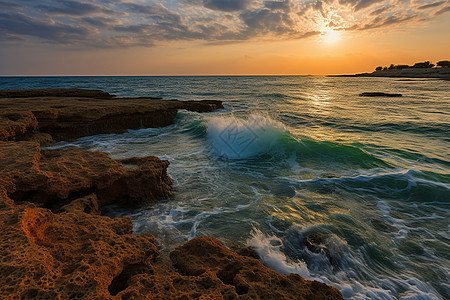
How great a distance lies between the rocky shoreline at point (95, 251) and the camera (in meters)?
2.20

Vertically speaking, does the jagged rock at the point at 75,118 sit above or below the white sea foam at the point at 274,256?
above

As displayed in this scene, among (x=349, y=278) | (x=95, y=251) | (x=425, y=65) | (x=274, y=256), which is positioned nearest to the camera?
(x=95, y=251)

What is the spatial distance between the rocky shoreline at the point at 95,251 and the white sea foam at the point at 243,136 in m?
5.16

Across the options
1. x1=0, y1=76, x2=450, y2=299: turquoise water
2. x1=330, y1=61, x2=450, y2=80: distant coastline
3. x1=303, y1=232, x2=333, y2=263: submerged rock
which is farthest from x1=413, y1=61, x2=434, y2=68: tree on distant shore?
x1=303, y1=232, x2=333, y2=263: submerged rock

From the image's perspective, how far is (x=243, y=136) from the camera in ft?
36.4

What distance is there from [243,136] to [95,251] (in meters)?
8.96

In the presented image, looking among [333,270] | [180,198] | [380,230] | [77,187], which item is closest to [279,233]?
[333,270]

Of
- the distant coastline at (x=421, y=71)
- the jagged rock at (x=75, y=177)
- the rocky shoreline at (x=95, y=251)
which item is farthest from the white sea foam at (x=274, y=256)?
the distant coastline at (x=421, y=71)

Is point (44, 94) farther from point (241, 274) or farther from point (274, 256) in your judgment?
point (241, 274)

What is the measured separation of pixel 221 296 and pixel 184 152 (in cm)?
802

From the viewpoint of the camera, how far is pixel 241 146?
10305 mm

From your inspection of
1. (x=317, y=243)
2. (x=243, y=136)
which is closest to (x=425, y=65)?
(x=243, y=136)

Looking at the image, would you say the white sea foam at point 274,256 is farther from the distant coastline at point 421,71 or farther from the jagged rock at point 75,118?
the distant coastline at point 421,71

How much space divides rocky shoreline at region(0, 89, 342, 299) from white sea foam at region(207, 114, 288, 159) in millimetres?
5157
